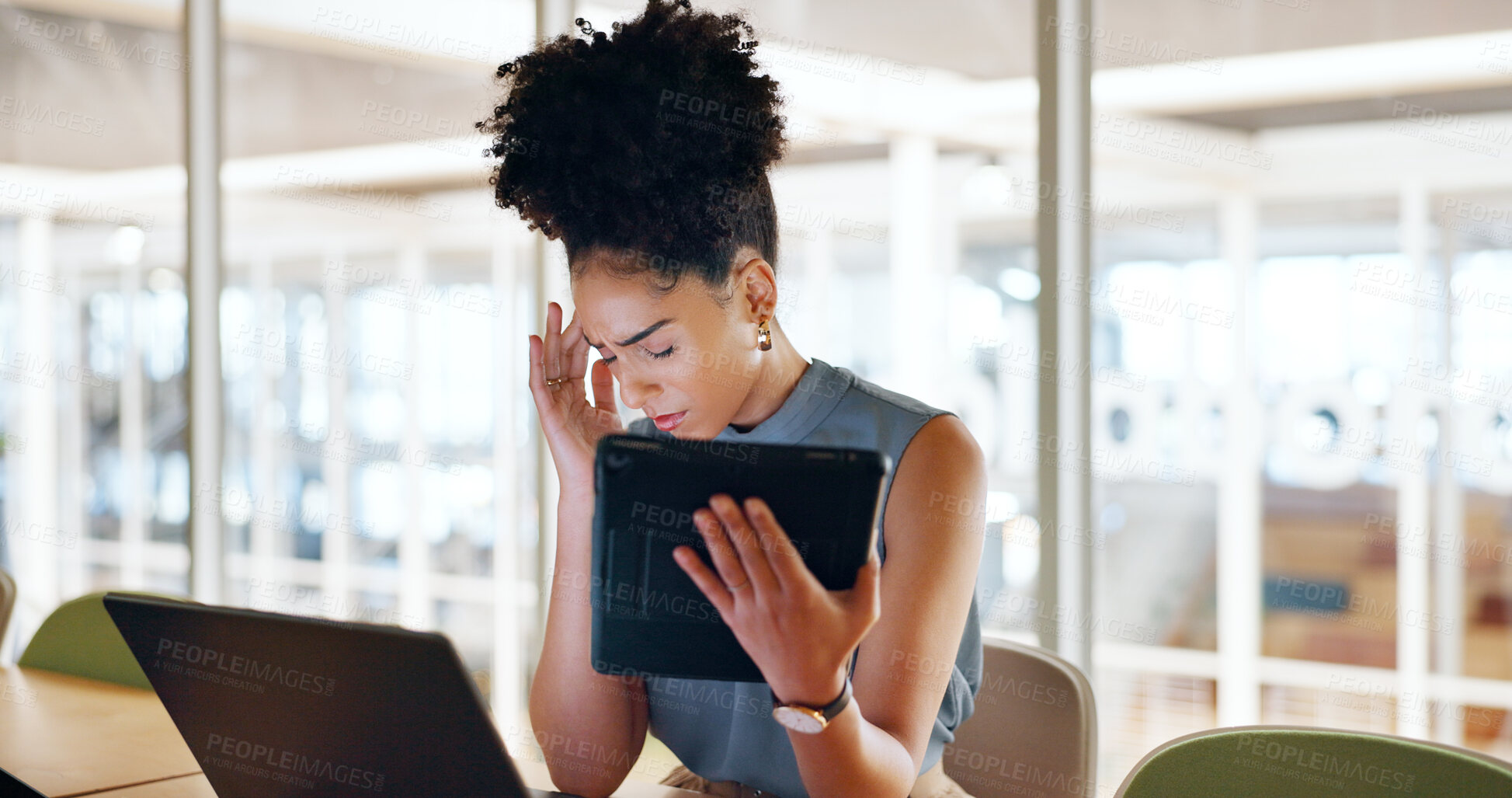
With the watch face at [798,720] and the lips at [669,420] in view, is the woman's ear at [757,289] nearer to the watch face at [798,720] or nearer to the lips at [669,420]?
the lips at [669,420]

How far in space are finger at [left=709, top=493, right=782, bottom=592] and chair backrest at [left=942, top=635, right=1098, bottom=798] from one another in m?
0.61

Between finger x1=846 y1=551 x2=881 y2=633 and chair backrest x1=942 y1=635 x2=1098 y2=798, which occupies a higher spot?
finger x1=846 y1=551 x2=881 y2=633

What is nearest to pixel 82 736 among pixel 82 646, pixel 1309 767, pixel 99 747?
pixel 99 747

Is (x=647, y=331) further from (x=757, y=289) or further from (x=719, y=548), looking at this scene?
Answer: (x=719, y=548)

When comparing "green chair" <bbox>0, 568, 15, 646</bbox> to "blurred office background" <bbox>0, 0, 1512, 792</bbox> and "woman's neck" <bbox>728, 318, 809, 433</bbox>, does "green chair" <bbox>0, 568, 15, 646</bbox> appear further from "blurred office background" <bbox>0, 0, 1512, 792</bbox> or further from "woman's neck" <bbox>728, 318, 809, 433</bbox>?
"woman's neck" <bbox>728, 318, 809, 433</bbox>

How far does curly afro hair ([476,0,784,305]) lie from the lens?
1280 millimetres

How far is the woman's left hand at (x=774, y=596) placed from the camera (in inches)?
36.9

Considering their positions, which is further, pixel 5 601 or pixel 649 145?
pixel 5 601

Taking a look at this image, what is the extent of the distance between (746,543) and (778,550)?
0.09ft

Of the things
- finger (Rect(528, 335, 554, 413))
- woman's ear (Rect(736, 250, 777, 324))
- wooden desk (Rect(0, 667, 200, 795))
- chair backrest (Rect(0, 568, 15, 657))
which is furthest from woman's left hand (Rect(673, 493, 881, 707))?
chair backrest (Rect(0, 568, 15, 657))

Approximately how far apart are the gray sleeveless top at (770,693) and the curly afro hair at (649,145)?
197 millimetres

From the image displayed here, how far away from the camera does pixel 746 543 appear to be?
945 millimetres

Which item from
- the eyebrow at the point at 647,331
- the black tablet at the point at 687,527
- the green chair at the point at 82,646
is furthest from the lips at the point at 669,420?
the green chair at the point at 82,646

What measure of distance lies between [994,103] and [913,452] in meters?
1.33
